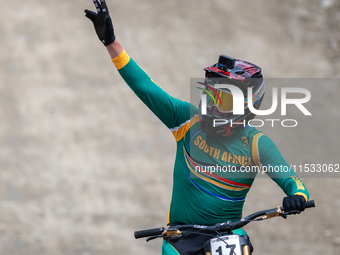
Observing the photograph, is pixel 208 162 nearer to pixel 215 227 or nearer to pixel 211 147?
pixel 211 147

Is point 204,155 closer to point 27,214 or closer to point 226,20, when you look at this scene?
point 27,214

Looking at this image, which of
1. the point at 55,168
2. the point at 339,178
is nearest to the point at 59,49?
the point at 55,168

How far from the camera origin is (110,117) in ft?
32.3

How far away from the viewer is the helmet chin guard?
3732 mm

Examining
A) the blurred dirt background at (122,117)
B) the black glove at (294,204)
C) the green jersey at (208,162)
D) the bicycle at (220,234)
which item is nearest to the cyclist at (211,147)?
the green jersey at (208,162)

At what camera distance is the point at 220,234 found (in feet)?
11.4

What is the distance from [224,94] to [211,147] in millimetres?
495

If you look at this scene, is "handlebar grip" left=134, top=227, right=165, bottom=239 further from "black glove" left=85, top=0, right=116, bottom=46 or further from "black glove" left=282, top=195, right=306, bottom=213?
"black glove" left=85, top=0, right=116, bottom=46

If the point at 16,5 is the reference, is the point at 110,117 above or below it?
below

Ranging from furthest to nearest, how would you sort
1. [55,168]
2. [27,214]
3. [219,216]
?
[55,168]
[27,214]
[219,216]

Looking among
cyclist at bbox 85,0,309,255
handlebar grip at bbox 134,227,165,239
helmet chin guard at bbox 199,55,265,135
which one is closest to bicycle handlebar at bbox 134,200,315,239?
handlebar grip at bbox 134,227,165,239

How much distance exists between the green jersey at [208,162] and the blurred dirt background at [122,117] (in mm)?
3969

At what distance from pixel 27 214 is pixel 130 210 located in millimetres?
1882

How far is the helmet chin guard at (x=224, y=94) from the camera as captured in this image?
12.2 ft
